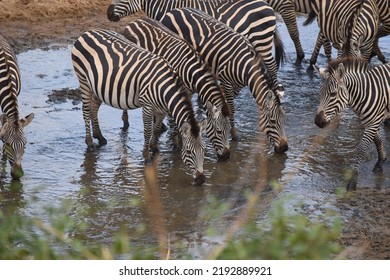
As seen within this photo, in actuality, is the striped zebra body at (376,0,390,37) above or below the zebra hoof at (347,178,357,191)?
above

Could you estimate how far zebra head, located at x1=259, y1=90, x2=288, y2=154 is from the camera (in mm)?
11094

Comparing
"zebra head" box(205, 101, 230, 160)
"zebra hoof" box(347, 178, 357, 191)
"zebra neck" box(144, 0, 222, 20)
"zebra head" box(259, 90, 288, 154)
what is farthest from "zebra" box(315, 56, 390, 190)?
"zebra neck" box(144, 0, 222, 20)

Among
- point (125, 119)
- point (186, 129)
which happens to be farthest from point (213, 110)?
point (125, 119)

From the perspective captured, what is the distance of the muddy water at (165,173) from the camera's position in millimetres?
9469

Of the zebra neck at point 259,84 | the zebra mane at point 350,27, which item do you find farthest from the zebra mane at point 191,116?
the zebra mane at point 350,27

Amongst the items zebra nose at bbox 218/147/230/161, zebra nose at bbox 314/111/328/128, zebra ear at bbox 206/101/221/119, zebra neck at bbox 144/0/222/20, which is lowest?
zebra nose at bbox 218/147/230/161

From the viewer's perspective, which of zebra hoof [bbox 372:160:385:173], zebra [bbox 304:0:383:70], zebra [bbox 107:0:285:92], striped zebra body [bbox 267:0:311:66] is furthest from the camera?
striped zebra body [bbox 267:0:311:66]

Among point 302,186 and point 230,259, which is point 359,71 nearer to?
point 302,186

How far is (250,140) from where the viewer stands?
468 inches

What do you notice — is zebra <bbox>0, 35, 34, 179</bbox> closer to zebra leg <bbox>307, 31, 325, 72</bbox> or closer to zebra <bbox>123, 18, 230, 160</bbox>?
zebra <bbox>123, 18, 230, 160</bbox>

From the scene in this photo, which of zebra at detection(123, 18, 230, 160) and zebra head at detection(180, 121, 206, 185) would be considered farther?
zebra at detection(123, 18, 230, 160)

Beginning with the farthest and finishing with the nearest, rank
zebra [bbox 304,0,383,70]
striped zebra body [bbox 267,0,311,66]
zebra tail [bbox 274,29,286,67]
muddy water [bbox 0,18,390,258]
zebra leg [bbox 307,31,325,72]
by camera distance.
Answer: striped zebra body [bbox 267,0,311,66], zebra leg [bbox 307,31,325,72], zebra tail [bbox 274,29,286,67], zebra [bbox 304,0,383,70], muddy water [bbox 0,18,390,258]

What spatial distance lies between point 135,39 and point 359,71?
290cm

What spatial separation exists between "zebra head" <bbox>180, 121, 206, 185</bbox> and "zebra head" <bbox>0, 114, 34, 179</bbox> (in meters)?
1.80
